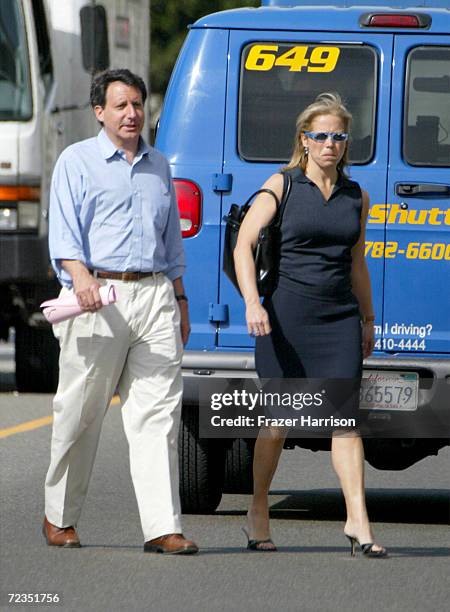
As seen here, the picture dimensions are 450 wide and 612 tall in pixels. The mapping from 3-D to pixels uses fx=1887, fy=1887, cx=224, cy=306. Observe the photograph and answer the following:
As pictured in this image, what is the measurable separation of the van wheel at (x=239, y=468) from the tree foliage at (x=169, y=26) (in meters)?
41.7

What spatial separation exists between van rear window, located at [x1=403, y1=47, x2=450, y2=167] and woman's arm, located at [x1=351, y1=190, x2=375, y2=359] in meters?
0.90

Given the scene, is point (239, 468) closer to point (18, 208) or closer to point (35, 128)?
point (18, 208)

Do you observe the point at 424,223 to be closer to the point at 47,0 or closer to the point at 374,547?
the point at 374,547

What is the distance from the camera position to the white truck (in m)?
14.1

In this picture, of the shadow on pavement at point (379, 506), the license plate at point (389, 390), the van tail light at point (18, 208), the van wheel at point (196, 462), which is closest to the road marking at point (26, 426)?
the van tail light at point (18, 208)

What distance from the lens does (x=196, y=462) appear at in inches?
331

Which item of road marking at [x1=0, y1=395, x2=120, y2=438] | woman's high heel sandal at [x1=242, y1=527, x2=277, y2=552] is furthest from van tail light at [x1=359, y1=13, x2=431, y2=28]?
road marking at [x1=0, y1=395, x2=120, y2=438]

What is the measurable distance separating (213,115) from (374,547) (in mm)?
2151

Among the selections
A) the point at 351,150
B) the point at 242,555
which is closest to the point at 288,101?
the point at 351,150

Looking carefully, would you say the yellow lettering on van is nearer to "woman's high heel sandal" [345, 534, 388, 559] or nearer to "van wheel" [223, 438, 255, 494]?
"van wheel" [223, 438, 255, 494]

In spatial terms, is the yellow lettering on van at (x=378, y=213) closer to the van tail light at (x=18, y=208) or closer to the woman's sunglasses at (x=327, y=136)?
the woman's sunglasses at (x=327, y=136)

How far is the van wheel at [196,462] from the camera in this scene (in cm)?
841

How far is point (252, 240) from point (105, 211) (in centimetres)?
57

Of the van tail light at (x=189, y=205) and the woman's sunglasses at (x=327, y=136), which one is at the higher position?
the woman's sunglasses at (x=327, y=136)
